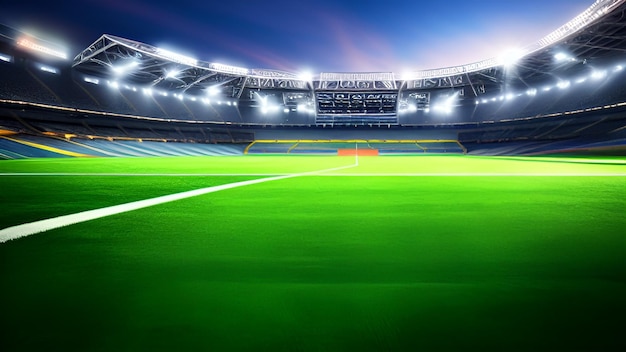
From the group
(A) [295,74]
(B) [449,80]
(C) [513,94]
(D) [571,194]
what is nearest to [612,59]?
(C) [513,94]

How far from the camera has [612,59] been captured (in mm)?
35906

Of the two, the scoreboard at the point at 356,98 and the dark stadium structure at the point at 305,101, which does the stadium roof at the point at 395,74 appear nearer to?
the dark stadium structure at the point at 305,101

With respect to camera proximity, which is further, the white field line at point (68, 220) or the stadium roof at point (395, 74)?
the stadium roof at point (395, 74)

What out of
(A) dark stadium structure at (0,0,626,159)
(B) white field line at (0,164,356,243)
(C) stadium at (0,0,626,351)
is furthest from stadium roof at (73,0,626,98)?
(B) white field line at (0,164,356,243)

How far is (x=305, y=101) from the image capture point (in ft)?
185

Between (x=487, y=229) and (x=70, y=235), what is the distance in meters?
2.91

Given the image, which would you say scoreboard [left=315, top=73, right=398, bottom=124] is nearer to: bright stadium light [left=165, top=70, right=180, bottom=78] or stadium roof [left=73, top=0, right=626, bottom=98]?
stadium roof [left=73, top=0, right=626, bottom=98]

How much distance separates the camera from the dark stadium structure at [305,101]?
1220 inches

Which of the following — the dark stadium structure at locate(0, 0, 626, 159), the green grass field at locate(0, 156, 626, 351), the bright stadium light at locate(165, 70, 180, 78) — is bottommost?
the green grass field at locate(0, 156, 626, 351)

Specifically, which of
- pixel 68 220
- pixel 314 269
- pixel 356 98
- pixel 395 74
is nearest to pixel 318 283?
pixel 314 269

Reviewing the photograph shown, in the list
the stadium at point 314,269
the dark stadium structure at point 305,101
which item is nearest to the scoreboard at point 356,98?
the dark stadium structure at point 305,101

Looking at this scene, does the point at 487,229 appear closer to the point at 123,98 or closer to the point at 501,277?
the point at 501,277

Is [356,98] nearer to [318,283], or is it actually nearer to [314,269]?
[314,269]

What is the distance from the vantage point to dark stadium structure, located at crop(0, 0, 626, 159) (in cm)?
3098
